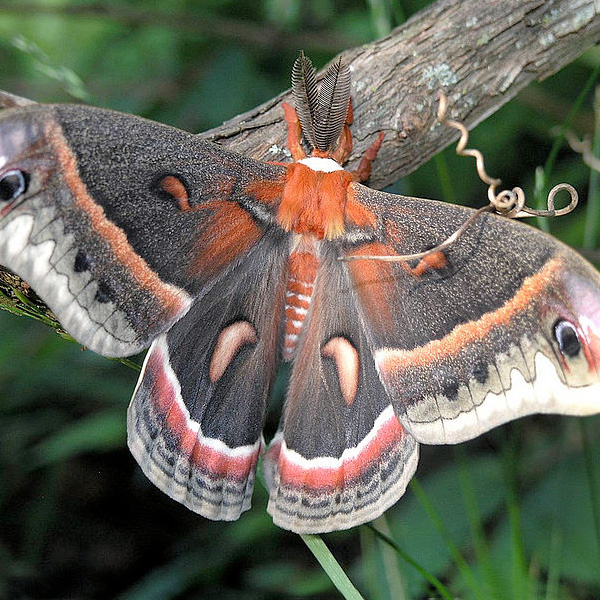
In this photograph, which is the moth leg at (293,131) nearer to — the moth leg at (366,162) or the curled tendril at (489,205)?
the moth leg at (366,162)

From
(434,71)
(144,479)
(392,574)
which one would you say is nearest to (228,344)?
(434,71)

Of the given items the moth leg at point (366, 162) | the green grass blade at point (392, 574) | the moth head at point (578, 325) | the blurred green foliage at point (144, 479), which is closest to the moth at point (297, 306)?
the moth head at point (578, 325)

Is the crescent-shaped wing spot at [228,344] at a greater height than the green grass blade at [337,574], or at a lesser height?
greater

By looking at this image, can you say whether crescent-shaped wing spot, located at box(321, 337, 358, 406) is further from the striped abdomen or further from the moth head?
the moth head

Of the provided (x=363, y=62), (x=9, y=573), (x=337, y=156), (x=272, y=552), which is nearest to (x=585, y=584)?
(x=272, y=552)

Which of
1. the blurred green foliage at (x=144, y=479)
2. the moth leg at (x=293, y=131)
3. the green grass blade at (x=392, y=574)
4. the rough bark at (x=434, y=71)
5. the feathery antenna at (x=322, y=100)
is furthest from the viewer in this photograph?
the blurred green foliage at (x=144, y=479)

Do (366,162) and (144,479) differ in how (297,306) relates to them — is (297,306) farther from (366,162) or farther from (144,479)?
(144,479)

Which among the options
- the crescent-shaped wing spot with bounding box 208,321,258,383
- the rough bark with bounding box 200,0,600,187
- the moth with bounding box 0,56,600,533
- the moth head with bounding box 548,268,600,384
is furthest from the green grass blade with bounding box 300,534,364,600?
the rough bark with bounding box 200,0,600,187
